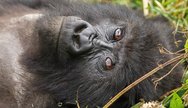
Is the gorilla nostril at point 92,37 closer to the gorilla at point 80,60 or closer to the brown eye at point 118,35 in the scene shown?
the gorilla at point 80,60

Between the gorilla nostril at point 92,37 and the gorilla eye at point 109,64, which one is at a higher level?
the gorilla nostril at point 92,37

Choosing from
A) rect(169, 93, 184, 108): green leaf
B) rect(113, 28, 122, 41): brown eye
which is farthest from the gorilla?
rect(169, 93, 184, 108): green leaf

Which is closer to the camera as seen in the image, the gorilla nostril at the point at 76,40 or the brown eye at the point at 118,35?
the gorilla nostril at the point at 76,40

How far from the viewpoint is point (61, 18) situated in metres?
3.37

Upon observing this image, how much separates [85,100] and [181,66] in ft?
2.50

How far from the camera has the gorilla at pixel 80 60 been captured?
130 inches

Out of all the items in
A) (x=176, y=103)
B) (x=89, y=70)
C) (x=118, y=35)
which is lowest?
(x=176, y=103)

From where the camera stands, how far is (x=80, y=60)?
3.31 meters

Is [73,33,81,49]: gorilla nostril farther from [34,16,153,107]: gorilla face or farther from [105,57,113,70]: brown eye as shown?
[105,57,113,70]: brown eye

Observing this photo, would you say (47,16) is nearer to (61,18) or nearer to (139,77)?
(61,18)

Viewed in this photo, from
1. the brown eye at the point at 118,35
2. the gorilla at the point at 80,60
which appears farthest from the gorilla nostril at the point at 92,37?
the brown eye at the point at 118,35

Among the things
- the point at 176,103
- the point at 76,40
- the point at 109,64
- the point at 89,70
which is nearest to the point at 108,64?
the point at 109,64

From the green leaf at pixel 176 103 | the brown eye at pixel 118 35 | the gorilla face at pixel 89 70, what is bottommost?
the green leaf at pixel 176 103

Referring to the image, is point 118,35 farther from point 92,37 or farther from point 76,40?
point 76,40
